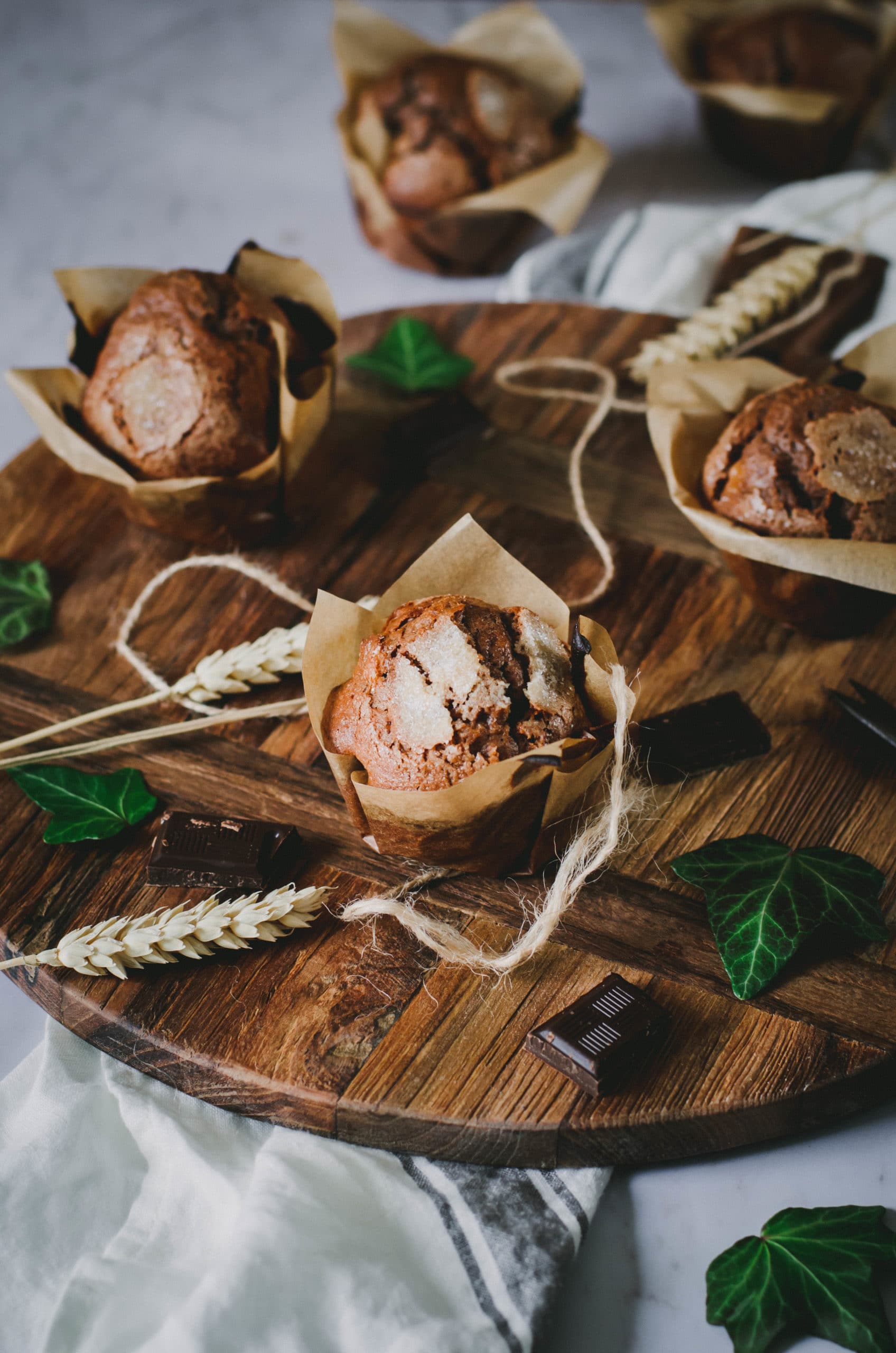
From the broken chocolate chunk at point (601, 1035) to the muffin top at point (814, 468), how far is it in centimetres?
95

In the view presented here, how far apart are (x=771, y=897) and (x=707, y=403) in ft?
3.61

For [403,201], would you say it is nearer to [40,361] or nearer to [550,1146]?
[40,361]

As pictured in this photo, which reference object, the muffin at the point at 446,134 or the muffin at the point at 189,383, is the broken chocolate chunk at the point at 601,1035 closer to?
the muffin at the point at 189,383

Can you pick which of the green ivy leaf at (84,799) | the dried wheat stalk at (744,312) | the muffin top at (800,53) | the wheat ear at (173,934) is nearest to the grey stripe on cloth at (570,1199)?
the wheat ear at (173,934)

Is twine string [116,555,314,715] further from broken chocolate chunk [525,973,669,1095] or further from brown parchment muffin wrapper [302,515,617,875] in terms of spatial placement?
broken chocolate chunk [525,973,669,1095]

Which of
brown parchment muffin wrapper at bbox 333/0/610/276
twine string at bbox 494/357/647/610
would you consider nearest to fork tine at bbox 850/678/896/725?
twine string at bbox 494/357/647/610

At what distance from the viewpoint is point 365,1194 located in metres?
1.79

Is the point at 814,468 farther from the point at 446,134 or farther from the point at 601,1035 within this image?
the point at 446,134

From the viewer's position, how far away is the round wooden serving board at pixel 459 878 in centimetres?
179

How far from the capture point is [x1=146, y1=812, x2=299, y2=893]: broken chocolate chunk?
6.52ft

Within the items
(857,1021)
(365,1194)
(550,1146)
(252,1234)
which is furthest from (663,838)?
(252,1234)

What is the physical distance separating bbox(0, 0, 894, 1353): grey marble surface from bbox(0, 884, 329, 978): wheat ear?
1.84 m

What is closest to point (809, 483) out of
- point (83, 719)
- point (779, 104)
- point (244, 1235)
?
point (83, 719)

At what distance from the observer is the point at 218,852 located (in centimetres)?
200
